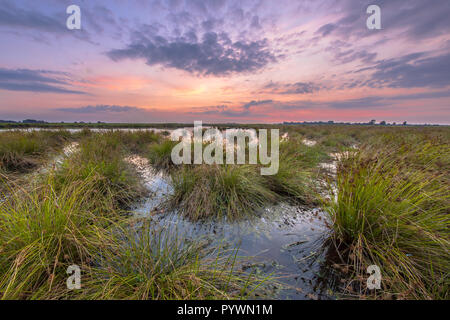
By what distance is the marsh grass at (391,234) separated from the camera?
187 cm

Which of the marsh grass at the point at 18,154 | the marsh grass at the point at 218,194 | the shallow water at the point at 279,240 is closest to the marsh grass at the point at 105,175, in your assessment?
the shallow water at the point at 279,240

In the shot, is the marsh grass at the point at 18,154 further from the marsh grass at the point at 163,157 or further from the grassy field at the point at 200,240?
the grassy field at the point at 200,240

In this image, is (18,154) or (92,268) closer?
(92,268)

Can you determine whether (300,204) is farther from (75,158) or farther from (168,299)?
(75,158)

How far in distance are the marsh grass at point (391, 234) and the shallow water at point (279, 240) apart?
0.33 m

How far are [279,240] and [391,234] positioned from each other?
1455 millimetres

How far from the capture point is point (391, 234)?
2297 millimetres

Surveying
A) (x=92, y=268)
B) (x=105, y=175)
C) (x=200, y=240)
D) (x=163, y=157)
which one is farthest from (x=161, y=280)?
(x=163, y=157)

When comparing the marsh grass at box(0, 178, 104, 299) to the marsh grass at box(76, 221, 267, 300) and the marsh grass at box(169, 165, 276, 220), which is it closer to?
the marsh grass at box(76, 221, 267, 300)

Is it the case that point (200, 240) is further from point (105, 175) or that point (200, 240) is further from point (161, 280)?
point (105, 175)

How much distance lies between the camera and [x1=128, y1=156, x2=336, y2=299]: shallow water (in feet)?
6.93
